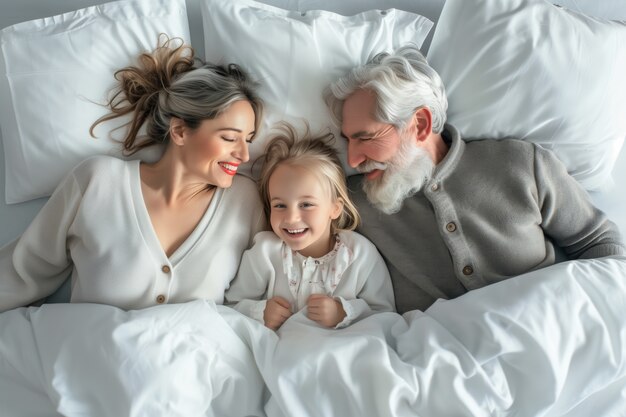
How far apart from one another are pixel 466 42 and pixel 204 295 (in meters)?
1.05

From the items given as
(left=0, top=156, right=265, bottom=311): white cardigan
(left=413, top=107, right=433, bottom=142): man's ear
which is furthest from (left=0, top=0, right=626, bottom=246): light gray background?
(left=413, top=107, right=433, bottom=142): man's ear

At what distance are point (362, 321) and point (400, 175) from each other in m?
0.41

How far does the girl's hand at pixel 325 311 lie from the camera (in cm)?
154

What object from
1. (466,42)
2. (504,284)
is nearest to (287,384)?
(504,284)

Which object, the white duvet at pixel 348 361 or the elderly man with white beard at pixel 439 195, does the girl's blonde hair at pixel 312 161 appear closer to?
the elderly man with white beard at pixel 439 195

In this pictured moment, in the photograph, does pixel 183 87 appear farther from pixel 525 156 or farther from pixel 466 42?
pixel 525 156

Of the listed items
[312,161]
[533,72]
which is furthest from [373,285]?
[533,72]

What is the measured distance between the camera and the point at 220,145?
159cm

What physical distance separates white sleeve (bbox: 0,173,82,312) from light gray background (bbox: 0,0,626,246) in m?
0.15

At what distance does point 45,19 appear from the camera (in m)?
1.68

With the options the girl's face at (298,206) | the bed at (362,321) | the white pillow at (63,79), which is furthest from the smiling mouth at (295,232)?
the white pillow at (63,79)

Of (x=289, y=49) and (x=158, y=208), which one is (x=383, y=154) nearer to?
(x=289, y=49)

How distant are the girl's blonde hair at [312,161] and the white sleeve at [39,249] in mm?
521

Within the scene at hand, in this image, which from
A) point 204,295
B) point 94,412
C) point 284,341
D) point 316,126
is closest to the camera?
point 94,412
